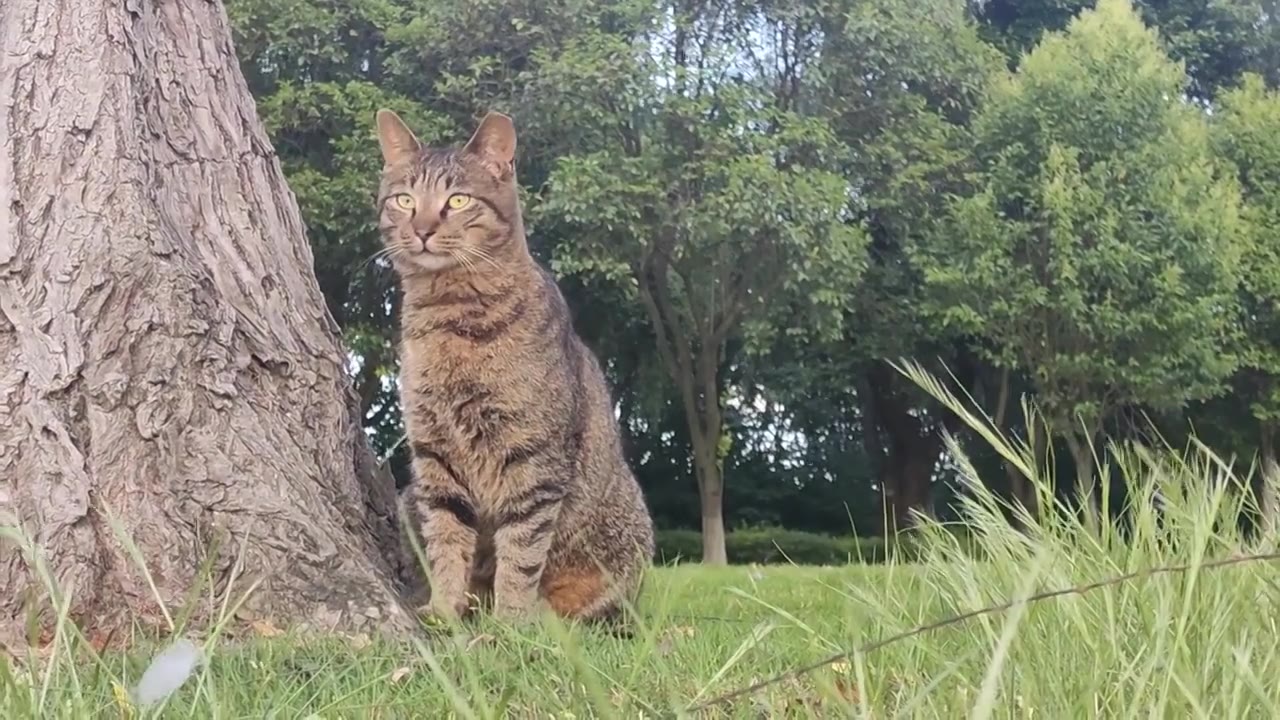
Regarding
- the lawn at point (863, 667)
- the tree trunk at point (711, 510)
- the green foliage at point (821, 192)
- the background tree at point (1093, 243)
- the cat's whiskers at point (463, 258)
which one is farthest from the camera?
the tree trunk at point (711, 510)

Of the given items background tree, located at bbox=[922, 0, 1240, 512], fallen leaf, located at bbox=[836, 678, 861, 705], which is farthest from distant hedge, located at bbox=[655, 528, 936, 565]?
fallen leaf, located at bbox=[836, 678, 861, 705]

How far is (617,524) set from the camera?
4164 mm

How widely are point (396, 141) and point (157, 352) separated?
1343mm

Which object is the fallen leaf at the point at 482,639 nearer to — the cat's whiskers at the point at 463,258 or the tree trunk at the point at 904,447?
the cat's whiskers at the point at 463,258

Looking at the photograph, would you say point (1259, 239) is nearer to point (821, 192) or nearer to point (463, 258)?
point (821, 192)

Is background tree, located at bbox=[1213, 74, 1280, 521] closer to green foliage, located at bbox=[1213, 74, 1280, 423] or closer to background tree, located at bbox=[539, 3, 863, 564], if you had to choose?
green foliage, located at bbox=[1213, 74, 1280, 423]

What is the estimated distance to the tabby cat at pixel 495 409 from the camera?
12.5ft

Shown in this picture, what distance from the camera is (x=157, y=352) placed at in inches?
132

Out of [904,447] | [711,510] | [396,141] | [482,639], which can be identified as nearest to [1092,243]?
[904,447]

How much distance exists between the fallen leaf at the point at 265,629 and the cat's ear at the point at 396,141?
1.80 m

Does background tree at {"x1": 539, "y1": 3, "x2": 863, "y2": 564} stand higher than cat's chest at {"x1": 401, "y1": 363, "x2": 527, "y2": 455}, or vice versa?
background tree at {"x1": 539, "y1": 3, "x2": 863, "y2": 564}

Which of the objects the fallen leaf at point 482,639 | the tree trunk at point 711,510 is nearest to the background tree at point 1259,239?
the tree trunk at point 711,510

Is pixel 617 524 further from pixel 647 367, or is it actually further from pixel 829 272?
pixel 647 367

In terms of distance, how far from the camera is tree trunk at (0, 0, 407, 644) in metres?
3.15
